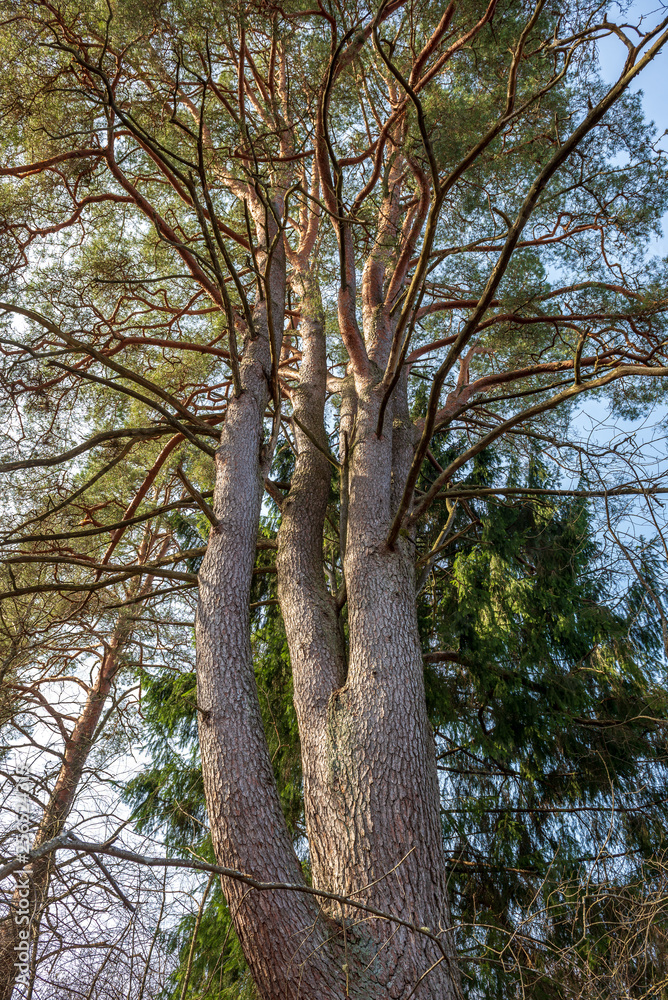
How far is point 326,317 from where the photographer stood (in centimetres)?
521

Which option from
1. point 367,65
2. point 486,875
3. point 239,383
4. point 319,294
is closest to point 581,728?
point 486,875

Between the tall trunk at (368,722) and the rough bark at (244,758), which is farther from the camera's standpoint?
the tall trunk at (368,722)

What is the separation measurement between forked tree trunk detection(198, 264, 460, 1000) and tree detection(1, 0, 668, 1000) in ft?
0.04

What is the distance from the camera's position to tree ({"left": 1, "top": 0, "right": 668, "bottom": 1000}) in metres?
2.41

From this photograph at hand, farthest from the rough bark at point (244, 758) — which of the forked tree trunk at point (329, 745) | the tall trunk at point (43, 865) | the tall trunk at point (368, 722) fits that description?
the tall trunk at point (43, 865)

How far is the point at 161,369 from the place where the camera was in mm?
5125

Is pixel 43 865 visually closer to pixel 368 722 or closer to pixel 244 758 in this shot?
pixel 244 758

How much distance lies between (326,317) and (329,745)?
140 inches

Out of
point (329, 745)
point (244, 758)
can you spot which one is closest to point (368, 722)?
point (329, 745)

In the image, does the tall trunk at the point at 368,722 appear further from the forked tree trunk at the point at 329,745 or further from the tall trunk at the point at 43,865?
the tall trunk at the point at 43,865

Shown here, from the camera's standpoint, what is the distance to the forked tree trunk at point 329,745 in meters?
2.10

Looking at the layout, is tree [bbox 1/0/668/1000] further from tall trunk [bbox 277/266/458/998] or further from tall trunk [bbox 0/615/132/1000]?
tall trunk [bbox 0/615/132/1000]

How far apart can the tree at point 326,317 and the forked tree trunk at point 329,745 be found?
1 cm

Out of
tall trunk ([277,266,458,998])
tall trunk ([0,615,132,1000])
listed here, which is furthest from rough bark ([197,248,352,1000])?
tall trunk ([0,615,132,1000])
